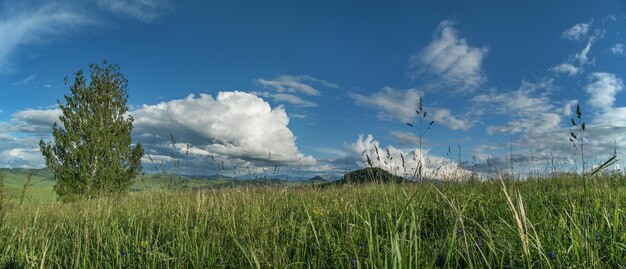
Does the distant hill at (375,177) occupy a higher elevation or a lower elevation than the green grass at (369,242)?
higher

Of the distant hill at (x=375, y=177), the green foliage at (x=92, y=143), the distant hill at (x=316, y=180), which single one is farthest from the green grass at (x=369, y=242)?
the green foliage at (x=92, y=143)

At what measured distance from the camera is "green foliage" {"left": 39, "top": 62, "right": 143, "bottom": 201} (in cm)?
2147

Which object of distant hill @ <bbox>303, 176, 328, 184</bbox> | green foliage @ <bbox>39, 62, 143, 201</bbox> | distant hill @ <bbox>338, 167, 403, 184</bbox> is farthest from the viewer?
green foliage @ <bbox>39, 62, 143, 201</bbox>

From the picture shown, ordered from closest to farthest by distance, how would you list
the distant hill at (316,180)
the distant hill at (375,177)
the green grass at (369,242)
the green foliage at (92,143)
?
the green grass at (369,242), the distant hill at (375,177), the distant hill at (316,180), the green foliage at (92,143)

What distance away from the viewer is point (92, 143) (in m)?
22.1

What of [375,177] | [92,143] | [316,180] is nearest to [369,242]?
[375,177]

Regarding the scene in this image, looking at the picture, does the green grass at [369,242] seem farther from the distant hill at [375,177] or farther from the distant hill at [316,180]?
the distant hill at [316,180]

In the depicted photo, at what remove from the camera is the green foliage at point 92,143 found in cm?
2147

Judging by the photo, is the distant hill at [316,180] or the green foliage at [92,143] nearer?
the distant hill at [316,180]

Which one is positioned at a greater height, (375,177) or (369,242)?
(375,177)

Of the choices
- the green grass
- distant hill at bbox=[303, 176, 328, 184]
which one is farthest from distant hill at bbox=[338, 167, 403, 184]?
the green grass

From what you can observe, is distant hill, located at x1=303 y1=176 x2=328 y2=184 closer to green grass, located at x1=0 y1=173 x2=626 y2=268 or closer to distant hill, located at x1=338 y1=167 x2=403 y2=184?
distant hill, located at x1=338 y1=167 x2=403 y2=184

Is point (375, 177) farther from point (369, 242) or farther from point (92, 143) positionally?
point (92, 143)

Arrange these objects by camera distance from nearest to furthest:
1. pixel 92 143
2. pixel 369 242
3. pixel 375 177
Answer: pixel 369 242
pixel 375 177
pixel 92 143
